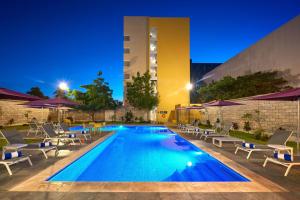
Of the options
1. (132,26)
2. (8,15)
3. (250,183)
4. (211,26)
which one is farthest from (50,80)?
(250,183)

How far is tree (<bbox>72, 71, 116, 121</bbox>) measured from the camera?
94.8ft

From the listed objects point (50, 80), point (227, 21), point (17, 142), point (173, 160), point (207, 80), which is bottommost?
point (173, 160)

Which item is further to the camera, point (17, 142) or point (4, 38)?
point (4, 38)

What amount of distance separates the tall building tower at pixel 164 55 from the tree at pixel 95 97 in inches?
182

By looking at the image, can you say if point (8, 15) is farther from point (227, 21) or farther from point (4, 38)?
point (227, 21)

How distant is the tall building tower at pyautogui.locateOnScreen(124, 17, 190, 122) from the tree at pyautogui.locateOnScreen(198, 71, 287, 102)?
24.6 ft

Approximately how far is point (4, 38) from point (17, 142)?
5721 centimetres

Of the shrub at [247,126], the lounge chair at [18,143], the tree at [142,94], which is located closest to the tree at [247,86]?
the shrub at [247,126]

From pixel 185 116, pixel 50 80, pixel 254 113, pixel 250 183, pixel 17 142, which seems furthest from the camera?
pixel 50 80

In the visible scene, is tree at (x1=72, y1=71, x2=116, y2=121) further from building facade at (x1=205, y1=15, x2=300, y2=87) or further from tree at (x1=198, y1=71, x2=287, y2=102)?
building facade at (x1=205, y1=15, x2=300, y2=87)

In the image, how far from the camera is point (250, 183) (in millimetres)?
4609

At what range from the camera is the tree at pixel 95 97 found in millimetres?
28891

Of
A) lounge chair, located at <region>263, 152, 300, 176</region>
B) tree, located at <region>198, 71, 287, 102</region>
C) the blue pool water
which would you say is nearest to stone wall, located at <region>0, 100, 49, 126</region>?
the blue pool water

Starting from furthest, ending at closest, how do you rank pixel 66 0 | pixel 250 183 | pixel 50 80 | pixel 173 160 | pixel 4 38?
pixel 50 80 → pixel 4 38 → pixel 66 0 → pixel 173 160 → pixel 250 183
